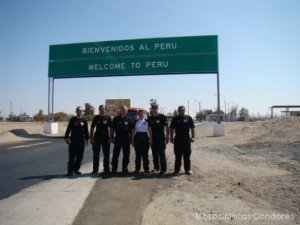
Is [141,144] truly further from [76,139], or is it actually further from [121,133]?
[76,139]

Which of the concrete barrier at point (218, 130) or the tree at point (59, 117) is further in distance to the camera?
the tree at point (59, 117)

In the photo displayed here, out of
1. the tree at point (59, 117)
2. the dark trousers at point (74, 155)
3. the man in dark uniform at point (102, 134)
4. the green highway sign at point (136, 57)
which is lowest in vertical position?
the dark trousers at point (74, 155)

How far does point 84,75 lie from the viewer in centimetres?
2962

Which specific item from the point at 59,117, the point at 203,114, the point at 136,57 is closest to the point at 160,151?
the point at 136,57

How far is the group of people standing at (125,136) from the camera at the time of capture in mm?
9664

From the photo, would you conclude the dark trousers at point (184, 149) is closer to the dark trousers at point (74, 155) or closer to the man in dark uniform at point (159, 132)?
the man in dark uniform at point (159, 132)

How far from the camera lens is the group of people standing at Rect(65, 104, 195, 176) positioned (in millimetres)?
9664

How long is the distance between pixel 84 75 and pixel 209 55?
10.1 m

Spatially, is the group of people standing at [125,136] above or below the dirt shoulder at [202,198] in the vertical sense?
above

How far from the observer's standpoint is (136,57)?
2911cm

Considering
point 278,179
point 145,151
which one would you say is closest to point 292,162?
point 278,179

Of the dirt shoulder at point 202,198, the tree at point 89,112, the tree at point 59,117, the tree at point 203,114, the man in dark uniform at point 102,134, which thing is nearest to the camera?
the dirt shoulder at point 202,198

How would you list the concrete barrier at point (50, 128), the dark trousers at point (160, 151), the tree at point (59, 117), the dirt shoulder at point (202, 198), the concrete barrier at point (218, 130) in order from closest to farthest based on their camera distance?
the dirt shoulder at point (202, 198) → the dark trousers at point (160, 151) → the concrete barrier at point (218, 130) → the concrete barrier at point (50, 128) → the tree at point (59, 117)

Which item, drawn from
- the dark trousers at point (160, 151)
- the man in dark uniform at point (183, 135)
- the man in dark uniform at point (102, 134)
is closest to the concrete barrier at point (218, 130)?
the dark trousers at point (160, 151)
